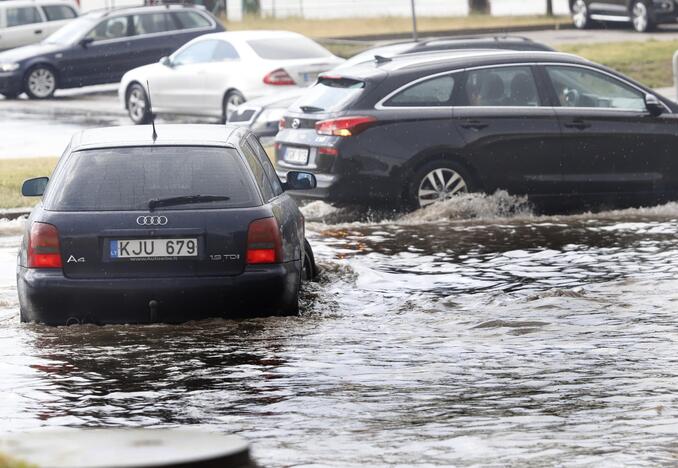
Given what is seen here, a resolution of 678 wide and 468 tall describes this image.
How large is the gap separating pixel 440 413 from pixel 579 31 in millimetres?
35066

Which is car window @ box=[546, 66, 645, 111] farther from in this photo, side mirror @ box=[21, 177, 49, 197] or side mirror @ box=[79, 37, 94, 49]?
side mirror @ box=[79, 37, 94, 49]

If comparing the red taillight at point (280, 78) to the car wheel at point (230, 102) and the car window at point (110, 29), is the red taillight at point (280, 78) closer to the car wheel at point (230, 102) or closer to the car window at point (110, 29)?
the car wheel at point (230, 102)

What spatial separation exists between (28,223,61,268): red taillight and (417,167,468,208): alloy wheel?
630cm

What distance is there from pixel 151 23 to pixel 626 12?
13.7 metres

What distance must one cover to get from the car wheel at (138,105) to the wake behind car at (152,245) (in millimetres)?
17420

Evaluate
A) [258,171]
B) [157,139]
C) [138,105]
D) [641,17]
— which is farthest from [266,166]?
[641,17]

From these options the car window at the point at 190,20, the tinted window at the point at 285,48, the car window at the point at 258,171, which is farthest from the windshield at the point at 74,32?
the car window at the point at 258,171

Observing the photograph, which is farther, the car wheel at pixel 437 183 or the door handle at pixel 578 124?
the door handle at pixel 578 124

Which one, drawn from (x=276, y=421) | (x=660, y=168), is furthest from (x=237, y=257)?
(x=660, y=168)

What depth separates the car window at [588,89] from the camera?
15508 mm

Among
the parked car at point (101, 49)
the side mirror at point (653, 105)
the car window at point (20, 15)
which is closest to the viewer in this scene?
the side mirror at point (653, 105)

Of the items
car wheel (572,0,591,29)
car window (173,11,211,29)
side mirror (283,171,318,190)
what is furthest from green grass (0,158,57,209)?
car wheel (572,0,591,29)

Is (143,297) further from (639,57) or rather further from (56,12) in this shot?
(56,12)

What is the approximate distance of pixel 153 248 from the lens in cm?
917
